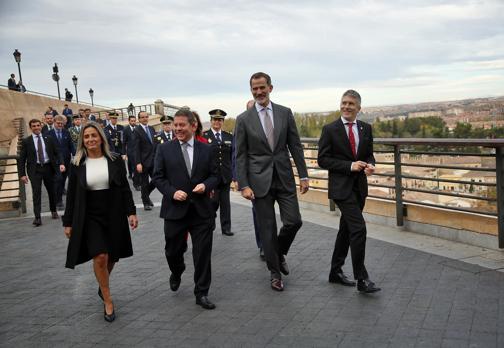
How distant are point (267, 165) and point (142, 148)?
6490mm

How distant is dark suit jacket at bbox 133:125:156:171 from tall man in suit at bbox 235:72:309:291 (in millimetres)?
6153

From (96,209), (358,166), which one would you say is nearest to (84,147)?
(96,209)

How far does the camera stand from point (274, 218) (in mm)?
5727

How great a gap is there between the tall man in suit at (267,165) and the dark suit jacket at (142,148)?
20.2ft

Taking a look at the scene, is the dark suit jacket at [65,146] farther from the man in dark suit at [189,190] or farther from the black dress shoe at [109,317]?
the black dress shoe at [109,317]

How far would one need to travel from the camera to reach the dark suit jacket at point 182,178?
17.6ft

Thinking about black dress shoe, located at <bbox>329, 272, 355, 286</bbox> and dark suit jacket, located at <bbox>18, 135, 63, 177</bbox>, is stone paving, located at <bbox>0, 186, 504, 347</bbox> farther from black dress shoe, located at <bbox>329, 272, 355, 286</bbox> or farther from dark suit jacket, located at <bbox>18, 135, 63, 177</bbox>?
dark suit jacket, located at <bbox>18, 135, 63, 177</bbox>

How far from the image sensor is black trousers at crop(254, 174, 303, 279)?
5.70 metres

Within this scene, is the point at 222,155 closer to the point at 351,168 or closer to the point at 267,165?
the point at 267,165

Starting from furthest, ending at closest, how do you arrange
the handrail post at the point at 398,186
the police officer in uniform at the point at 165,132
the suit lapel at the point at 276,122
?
the police officer in uniform at the point at 165,132 → the handrail post at the point at 398,186 → the suit lapel at the point at 276,122

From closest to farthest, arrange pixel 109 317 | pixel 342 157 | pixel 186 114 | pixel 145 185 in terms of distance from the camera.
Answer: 1. pixel 109 317
2. pixel 186 114
3. pixel 342 157
4. pixel 145 185

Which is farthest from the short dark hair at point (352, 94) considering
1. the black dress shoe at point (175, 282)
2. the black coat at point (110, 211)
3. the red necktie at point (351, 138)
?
the black dress shoe at point (175, 282)

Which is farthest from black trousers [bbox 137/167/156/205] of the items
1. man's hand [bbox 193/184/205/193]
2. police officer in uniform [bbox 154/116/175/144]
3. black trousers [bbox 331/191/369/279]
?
black trousers [bbox 331/191/369/279]

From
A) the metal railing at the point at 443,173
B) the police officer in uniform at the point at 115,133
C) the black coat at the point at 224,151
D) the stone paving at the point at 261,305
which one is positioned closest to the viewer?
the stone paving at the point at 261,305
